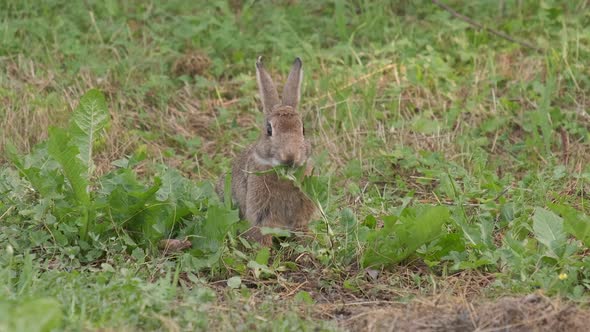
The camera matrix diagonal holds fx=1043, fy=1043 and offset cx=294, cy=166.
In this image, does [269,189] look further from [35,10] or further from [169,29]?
[35,10]

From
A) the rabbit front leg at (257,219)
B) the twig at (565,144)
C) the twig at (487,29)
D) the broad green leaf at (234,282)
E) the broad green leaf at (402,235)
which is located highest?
the twig at (487,29)

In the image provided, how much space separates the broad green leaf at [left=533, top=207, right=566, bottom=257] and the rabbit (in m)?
1.26

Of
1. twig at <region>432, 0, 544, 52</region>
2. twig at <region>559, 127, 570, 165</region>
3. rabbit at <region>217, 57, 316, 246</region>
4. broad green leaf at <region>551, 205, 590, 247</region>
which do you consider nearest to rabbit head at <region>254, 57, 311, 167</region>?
rabbit at <region>217, 57, 316, 246</region>

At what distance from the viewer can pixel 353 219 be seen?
539 cm

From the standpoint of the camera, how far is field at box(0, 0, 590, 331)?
4578 mm

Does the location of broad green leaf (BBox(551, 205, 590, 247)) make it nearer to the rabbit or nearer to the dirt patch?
the dirt patch

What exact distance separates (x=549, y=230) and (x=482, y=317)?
102 cm

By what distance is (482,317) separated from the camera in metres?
4.27

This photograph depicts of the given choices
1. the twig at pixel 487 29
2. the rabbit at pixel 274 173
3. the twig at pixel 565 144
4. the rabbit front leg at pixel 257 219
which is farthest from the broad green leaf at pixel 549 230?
the twig at pixel 487 29

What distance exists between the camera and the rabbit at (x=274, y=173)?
567cm

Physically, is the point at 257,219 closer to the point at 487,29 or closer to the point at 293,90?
the point at 293,90

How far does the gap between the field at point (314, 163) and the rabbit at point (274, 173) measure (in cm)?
13

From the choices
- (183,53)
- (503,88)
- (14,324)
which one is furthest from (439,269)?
(183,53)

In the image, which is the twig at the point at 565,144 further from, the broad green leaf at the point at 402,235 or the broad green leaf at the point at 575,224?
the broad green leaf at the point at 402,235
